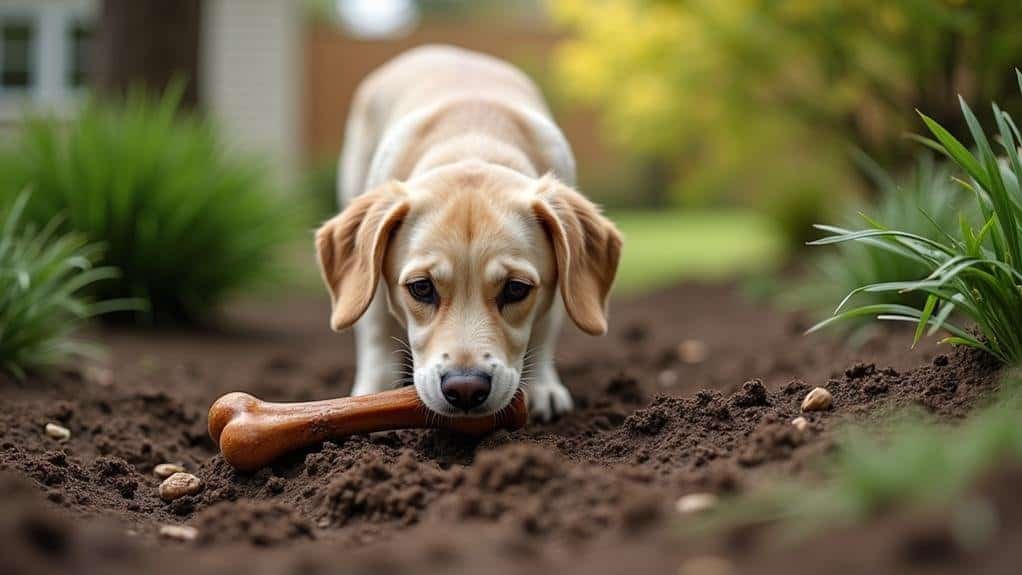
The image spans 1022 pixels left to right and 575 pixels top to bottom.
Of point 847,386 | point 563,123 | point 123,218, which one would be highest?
point 847,386

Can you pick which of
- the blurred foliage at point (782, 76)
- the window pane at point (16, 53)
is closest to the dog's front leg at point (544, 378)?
the blurred foliage at point (782, 76)

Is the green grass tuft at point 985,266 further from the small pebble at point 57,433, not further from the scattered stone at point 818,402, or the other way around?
the small pebble at point 57,433

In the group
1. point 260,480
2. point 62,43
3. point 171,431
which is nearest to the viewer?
point 260,480

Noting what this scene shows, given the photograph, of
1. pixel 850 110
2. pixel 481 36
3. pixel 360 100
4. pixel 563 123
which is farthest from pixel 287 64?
pixel 360 100

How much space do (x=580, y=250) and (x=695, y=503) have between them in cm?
176

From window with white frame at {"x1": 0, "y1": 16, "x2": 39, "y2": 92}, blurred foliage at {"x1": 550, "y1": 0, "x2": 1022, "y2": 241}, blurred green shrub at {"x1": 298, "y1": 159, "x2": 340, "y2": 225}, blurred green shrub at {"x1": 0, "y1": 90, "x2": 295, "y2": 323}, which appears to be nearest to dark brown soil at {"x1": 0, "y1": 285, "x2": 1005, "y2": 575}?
blurred green shrub at {"x1": 0, "y1": 90, "x2": 295, "y2": 323}

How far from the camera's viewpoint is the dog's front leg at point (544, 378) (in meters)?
4.27

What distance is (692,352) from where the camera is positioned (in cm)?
638

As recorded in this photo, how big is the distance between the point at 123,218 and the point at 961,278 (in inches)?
209

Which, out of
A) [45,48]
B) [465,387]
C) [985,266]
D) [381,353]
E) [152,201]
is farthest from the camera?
[45,48]

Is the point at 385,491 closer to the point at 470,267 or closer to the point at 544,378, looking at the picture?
the point at 470,267

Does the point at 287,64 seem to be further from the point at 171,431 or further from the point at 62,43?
the point at 171,431

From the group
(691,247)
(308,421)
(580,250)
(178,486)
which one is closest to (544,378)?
(580,250)

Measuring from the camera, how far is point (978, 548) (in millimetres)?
1822
